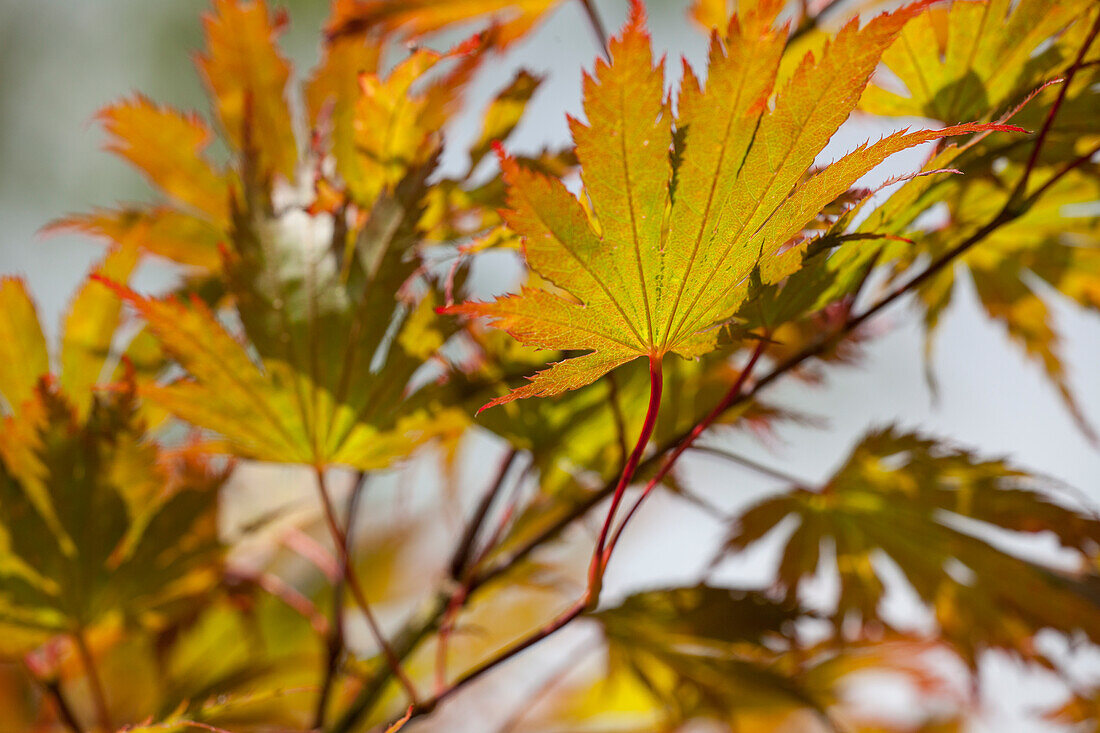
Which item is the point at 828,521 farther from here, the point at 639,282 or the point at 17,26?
the point at 17,26

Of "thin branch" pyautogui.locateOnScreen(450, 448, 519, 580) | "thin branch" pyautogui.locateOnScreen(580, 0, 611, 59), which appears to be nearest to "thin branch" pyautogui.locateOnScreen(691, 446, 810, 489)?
"thin branch" pyautogui.locateOnScreen(450, 448, 519, 580)

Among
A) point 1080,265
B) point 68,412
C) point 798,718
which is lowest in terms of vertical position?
point 798,718

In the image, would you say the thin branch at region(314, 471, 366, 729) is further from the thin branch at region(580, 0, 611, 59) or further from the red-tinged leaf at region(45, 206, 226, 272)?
the thin branch at region(580, 0, 611, 59)

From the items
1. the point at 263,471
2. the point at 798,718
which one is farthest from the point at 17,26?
the point at 798,718

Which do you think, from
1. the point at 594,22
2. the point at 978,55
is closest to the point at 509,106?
the point at 594,22

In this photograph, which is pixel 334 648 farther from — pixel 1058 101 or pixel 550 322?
pixel 1058 101
